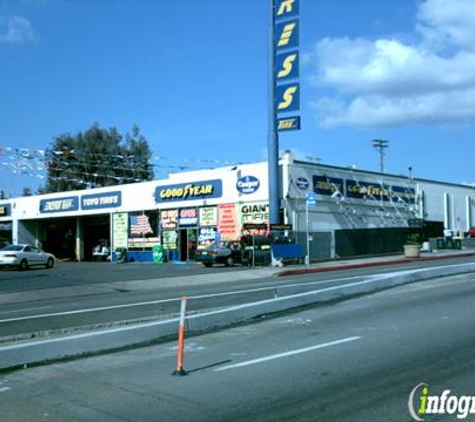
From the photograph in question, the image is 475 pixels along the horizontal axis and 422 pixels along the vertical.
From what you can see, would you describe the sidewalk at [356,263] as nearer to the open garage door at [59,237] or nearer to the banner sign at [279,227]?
the banner sign at [279,227]

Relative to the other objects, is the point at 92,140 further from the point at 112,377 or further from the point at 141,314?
the point at 112,377

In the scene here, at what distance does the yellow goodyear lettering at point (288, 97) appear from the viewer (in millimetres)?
34438

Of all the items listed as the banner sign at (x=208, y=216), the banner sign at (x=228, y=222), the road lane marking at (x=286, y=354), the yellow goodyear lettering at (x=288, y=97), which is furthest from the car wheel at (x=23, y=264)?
the road lane marking at (x=286, y=354)

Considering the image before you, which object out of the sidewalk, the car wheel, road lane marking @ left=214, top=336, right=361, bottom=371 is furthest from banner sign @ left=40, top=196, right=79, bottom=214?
road lane marking @ left=214, top=336, right=361, bottom=371

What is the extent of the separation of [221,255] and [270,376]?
2524cm

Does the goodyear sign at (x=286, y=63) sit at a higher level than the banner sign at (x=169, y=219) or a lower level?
higher

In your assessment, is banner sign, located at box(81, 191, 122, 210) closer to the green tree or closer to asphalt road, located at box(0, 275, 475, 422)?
the green tree

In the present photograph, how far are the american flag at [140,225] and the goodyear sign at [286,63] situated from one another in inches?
526

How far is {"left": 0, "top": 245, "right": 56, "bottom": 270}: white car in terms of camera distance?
34625 millimetres

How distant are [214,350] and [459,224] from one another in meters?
45.8

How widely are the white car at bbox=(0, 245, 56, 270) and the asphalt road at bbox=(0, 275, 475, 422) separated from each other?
26.1 m

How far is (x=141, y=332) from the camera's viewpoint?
34.2 feet

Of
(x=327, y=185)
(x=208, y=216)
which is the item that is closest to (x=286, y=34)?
(x=327, y=185)

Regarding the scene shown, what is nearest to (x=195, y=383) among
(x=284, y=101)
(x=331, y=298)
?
(x=331, y=298)
